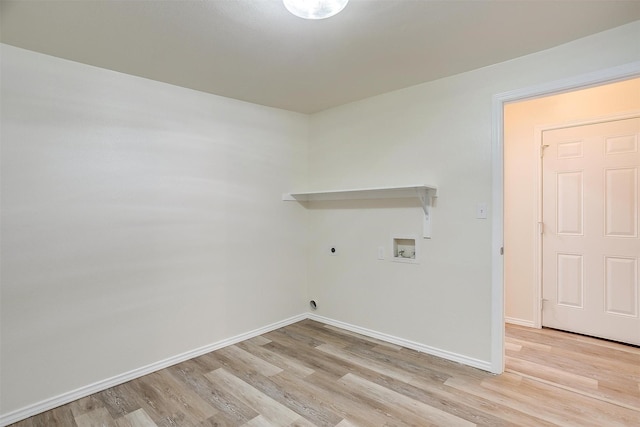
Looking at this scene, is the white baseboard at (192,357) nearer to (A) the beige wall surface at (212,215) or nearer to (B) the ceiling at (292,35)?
(A) the beige wall surface at (212,215)

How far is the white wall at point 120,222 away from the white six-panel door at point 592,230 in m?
2.95

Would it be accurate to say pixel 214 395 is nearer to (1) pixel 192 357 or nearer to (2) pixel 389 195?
(1) pixel 192 357

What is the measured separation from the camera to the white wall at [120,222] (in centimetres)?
208

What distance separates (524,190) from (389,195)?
5.37 feet

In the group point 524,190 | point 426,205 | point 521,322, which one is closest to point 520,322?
point 521,322

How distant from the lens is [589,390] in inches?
87.7

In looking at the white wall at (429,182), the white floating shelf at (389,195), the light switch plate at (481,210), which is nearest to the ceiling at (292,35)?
the white wall at (429,182)

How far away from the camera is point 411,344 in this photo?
2.92 meters

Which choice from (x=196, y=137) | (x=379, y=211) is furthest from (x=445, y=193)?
(x=196, y=137)

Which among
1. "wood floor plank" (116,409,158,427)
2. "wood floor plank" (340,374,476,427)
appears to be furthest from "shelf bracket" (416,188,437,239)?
"wood floor plank" (116,409,158,427)

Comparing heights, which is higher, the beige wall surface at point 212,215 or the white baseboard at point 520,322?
the beige wall surface at point 212,215

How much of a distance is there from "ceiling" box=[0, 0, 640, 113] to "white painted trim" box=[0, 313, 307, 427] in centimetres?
230

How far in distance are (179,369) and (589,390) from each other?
119 inches

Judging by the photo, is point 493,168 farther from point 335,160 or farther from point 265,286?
point 265,286
